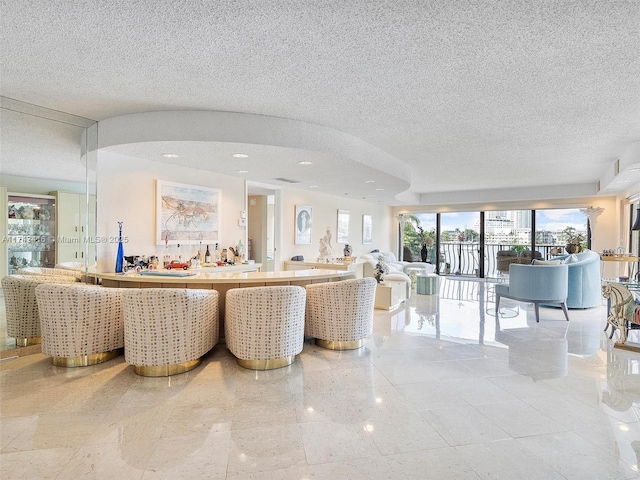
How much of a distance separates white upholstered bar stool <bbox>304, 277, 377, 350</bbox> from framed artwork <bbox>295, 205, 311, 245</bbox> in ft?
12.7

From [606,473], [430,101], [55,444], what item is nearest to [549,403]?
[606,473]

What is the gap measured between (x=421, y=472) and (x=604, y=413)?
157 centimetres

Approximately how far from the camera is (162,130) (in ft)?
12.0

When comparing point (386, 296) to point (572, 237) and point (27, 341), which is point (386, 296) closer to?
point (27, 341)

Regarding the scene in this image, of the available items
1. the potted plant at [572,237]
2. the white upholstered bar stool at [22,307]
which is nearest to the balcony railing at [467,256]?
the potted plant at [572,237]

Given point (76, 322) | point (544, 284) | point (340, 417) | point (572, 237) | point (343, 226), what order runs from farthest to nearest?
point (572, 237), point (343, 226), point (544, 284), point (76, 322), point (340, 417)

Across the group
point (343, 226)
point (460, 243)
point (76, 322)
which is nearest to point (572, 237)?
point (460, 243)

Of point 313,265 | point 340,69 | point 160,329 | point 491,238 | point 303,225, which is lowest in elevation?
point 160,329

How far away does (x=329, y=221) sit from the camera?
28.5 feet

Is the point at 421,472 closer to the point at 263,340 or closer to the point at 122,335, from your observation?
the point at 263,340

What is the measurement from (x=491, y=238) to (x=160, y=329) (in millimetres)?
10013

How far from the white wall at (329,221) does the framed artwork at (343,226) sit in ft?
0.38

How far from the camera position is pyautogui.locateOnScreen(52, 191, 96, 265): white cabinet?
407 cm

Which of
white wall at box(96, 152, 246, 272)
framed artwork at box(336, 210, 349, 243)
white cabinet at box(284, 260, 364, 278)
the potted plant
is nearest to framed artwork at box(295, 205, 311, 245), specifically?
white cabinet at box(284, 260, 364, 278)
